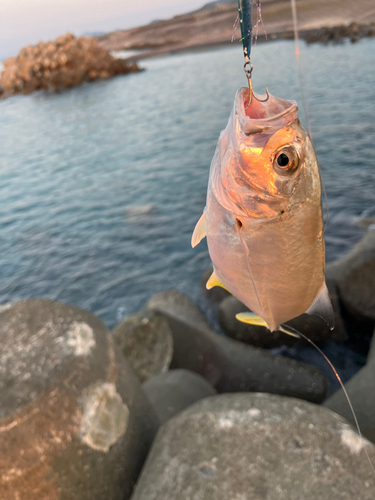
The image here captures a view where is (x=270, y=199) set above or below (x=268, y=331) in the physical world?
above

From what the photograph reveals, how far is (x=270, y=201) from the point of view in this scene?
1361 millimetres

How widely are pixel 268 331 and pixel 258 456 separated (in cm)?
363

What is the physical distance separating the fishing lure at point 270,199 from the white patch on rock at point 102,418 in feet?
6.17

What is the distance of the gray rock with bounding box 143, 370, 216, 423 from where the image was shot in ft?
13.7

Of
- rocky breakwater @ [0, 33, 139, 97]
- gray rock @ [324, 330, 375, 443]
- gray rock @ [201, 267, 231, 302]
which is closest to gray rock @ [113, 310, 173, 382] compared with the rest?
gray rock @ [324, 330, 375, 443]

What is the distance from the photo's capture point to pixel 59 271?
1093 centimetres

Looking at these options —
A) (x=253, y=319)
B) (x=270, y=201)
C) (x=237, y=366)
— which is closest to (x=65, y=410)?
(x=253, y=319)

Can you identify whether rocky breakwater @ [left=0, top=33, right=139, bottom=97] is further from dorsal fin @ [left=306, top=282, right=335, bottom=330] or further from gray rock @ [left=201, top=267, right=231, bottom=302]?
dorsal fin @ [left=306, top=282, right=335, bottom=330]

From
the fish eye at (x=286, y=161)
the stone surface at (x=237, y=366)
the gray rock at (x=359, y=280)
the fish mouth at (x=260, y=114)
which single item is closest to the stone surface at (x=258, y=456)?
the fish eye at (x=286, y=161)

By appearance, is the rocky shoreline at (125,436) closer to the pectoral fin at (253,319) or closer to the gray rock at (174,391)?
the gray rock at (174,391)

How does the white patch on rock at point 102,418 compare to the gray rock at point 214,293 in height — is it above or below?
above

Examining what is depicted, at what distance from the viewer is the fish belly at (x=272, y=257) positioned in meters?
1.37

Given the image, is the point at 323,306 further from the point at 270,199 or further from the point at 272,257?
the point at 270,199

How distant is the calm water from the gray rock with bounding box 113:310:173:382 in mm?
3036
